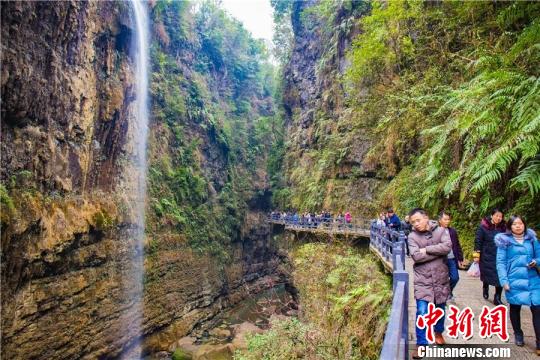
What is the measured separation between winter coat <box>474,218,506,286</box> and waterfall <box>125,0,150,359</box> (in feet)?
56.5

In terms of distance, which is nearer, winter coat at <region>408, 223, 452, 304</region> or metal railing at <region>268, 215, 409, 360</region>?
metal railing at <region>268, 215, 409, 360</region>

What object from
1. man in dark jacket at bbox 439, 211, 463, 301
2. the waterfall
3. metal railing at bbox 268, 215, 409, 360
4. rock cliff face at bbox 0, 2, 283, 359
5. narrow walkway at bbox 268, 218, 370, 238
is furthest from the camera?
the waterfall

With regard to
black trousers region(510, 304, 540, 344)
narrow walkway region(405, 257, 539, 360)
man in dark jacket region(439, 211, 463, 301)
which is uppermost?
man in dark jacket region(439, 211, 463, 301)

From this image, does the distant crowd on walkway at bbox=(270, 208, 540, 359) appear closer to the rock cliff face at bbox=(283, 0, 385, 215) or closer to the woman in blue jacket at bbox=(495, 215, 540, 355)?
the woman in blue jacket at bbox=(495, 215, 540, 355)

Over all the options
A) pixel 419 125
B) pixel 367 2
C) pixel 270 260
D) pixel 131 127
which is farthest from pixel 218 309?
pixel 367 2

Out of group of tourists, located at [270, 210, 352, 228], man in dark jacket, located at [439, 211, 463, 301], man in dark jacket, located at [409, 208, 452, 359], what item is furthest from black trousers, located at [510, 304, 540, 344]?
group of tourists, located at [270, 210, 352, 228]

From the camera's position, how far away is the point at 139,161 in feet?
71.7

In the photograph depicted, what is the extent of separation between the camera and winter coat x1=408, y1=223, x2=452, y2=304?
12.1ft

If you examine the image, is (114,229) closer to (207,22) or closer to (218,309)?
(218,309)

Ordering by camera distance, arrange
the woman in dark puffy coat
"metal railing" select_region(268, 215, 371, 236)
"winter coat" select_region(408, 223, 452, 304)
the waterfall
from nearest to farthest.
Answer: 1. "winter coat" select_region(408, 223, 452, 304)
2. the woman in dark puffy coat
3. "metal railing" select_region(268, 215, 371, 236)
4. the waterfall

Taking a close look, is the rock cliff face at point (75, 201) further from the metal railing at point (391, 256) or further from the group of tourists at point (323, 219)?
the metal railing at point (391, 256)

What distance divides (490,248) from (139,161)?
20084mm

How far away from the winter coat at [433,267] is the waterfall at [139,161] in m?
17.7

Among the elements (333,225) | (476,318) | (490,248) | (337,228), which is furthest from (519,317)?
(333,225)
